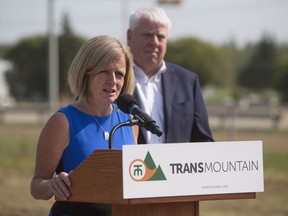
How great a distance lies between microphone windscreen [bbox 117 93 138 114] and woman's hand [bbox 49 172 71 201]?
51 cm

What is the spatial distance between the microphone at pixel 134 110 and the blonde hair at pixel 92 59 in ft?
0.60

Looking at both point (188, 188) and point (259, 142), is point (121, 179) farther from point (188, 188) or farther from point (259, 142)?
point (259, 142)

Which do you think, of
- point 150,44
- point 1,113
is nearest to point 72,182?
point 150,44

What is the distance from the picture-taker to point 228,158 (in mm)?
3703

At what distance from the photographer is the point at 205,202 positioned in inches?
488

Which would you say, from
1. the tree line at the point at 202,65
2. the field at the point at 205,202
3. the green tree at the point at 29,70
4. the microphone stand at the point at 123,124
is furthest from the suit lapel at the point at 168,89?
the green tree at the point at 29,70

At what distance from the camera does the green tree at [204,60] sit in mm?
84062

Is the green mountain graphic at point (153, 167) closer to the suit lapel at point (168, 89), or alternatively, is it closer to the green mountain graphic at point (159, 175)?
the green mountain graphic at point (159, 175)

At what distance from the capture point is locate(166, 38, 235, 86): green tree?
84.1 metres

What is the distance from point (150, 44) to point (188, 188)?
2.21m

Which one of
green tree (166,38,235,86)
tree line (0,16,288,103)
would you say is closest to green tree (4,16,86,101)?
tree line (0,16,288,103)

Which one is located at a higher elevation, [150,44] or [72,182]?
[150,44]

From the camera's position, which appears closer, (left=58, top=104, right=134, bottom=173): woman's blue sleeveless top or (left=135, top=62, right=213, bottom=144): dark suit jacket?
(left=58, top=104, right=134, bottom=173): woman's blue sleeveless top

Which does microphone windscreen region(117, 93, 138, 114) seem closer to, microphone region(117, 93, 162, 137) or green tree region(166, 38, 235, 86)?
microphone region(117, 93, 162, 137)
